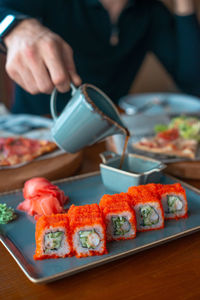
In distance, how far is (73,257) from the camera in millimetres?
977

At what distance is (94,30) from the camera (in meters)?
2.66

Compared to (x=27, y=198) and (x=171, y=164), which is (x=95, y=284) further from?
(x=171, y=164)

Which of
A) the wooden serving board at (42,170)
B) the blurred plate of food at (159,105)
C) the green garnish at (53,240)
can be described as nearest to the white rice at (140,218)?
the green garnish at (53,240)

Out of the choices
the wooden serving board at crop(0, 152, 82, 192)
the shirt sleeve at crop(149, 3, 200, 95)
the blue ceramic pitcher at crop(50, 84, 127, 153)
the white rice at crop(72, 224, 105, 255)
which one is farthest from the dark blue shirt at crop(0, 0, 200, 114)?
the white rice at crop(72, 224, 105, 255)

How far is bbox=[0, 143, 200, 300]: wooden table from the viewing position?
2.74 feet

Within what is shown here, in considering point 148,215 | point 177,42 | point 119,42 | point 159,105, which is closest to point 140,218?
point 148,215

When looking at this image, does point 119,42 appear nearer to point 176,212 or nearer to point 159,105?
point 159,105

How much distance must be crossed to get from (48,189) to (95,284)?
19.3 inches

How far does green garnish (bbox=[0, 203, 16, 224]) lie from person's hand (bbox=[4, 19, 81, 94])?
0.52 metres

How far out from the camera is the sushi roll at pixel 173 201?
1159 mm

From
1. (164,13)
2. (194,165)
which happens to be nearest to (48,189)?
(194,165)

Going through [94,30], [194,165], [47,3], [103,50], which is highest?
[47,3]

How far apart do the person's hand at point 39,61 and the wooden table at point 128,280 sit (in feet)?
2.32

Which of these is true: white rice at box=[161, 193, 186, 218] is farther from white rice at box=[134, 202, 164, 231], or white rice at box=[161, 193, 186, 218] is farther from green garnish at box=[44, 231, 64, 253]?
green garnish at box=[44, 231, 64, 253]
